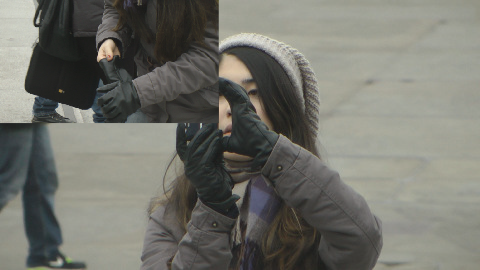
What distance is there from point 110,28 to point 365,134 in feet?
9.30

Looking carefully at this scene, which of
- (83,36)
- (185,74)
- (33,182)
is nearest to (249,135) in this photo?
(185,74)

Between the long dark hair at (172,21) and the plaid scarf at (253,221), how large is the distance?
33 centimetres

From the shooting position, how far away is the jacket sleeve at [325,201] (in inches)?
57.7

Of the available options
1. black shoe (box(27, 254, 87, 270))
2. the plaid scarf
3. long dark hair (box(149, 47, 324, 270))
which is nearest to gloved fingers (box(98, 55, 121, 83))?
long dark hair (box(149, 47, 324, 270))

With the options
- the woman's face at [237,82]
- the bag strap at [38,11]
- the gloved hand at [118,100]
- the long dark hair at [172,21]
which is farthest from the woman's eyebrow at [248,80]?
the bag strap at [38,11]

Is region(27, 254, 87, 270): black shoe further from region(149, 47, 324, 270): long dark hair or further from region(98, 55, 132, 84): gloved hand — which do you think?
region(98, 55, 132, 84): gloved hand

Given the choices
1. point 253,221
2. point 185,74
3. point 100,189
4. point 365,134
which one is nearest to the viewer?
point 253,221

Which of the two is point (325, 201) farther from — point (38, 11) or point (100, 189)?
point (100, 189)

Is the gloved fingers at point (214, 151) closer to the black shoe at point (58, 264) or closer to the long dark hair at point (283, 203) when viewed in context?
the long dark hair at point (283, 203)

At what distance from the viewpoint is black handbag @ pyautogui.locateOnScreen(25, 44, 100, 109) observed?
5.57ft

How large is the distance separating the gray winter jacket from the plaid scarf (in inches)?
4.2

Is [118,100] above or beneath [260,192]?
above

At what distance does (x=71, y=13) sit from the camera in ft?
5.49

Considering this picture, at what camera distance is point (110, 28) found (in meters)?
1.68
